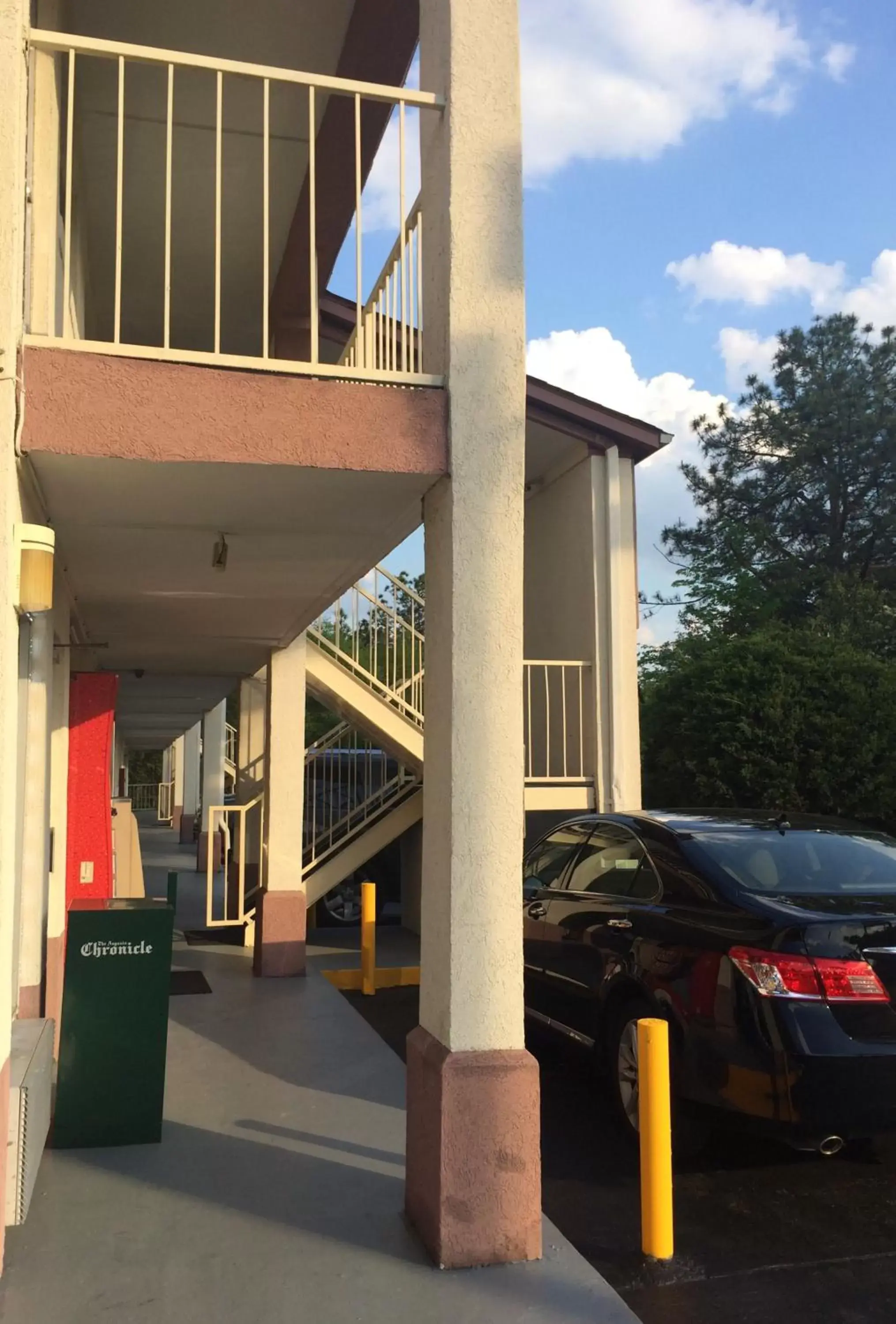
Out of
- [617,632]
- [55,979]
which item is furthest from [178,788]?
[55,979]

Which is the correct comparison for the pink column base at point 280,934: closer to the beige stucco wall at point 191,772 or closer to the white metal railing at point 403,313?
the white metal railing at point 403,313

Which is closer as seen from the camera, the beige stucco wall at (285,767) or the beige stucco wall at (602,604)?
the beige stucco wall at (285,767)

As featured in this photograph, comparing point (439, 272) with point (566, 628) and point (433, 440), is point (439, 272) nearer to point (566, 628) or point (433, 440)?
point (433, 440)

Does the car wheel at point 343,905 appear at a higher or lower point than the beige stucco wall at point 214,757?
lower

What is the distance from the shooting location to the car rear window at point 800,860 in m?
4.73

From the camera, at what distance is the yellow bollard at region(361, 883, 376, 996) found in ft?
27.7

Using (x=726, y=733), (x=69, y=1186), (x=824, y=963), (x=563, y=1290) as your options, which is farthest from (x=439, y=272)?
(x=726, y=733)

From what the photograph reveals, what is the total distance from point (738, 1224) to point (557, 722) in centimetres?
752

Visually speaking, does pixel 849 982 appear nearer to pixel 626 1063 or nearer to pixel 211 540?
pixel 626 1063

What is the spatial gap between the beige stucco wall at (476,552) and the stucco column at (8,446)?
1509mm

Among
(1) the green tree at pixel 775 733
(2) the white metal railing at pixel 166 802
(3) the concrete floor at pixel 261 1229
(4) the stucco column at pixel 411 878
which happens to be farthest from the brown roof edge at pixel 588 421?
(2) the white metal railing at pixel 166 802

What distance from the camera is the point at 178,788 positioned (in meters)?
30.5

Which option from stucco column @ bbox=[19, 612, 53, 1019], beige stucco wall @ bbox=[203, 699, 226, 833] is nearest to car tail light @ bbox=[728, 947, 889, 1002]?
stucco column @ bbox=[19, 612, 53, 1019]

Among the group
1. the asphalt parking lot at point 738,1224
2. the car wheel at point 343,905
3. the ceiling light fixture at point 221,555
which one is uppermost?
the ceiling light fixture at point 221,555
